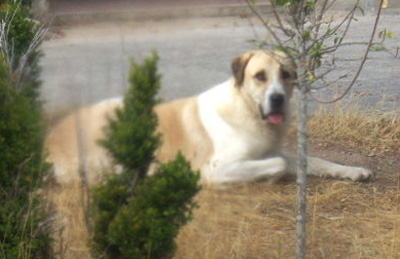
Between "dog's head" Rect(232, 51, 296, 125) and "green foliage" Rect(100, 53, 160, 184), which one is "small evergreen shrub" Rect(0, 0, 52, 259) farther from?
"dog's head" Rect(232, 51, 296, 125)

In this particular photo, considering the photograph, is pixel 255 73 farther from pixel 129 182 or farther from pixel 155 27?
pixel 129 182

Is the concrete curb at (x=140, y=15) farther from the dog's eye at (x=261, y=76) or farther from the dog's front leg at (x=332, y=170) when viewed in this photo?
the dog's front leg at (x=332, y=170)

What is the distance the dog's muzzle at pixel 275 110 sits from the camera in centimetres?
598

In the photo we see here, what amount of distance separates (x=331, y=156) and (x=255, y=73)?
1.26 metres

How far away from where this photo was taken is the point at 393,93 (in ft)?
27.8

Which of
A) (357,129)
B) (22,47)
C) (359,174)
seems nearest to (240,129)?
(359,174)

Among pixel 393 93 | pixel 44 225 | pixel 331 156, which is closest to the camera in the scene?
pixel 44 225

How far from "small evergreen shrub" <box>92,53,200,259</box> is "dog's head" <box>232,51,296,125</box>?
65.6 inches

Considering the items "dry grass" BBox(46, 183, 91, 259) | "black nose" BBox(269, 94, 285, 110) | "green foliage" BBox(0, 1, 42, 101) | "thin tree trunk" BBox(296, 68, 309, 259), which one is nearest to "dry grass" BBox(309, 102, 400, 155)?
"black nose" BBox(269, 94, 285, 110)

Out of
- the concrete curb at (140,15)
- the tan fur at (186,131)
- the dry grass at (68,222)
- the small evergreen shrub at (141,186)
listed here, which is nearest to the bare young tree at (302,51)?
the concrete curb at (140,15)

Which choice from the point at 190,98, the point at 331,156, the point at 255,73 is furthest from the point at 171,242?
the point at 331,156

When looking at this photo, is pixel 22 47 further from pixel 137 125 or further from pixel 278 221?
pixel 278 221

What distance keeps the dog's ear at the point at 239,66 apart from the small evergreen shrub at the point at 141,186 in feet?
5.99

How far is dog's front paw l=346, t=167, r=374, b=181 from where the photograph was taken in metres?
6.41
